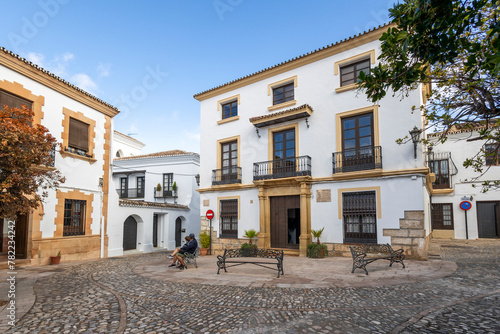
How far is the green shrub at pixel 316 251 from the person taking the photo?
38.2ft

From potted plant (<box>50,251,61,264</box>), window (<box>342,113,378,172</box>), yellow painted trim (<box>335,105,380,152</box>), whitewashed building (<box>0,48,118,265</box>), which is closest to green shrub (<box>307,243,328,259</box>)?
window (<box>342,113,378,172</box>)

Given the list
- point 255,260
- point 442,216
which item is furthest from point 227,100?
point 442,216

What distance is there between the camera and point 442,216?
19.9 m

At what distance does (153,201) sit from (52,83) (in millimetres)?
11811

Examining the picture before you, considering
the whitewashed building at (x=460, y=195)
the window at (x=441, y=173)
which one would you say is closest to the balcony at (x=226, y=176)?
the whitewashed building at (x=460, y=195)

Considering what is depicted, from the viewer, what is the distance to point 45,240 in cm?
1089

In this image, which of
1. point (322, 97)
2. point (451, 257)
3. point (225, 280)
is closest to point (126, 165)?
point (322, 97)

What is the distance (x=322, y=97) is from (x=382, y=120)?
8.84ft

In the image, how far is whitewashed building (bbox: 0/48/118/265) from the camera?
1052 centimetres

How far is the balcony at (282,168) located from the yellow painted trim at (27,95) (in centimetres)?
855

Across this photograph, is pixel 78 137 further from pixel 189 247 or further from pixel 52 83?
pixel 189 247

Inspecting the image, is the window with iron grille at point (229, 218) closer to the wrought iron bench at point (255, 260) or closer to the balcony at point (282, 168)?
the balcony at point (282, 168)

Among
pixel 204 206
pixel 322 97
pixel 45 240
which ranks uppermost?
pixel 322 97

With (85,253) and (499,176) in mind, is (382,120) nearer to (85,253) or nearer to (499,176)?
(499,176)
